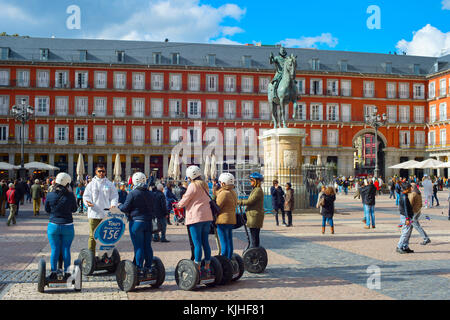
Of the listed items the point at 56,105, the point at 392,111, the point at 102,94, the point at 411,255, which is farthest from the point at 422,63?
the point at 411,255

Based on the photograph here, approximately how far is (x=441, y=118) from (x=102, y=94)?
38.4 metres

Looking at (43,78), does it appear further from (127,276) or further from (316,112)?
(127,276)

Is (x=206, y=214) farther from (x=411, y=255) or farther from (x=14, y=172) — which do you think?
(x=14, y=172)

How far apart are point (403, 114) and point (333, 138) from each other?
9.31 m

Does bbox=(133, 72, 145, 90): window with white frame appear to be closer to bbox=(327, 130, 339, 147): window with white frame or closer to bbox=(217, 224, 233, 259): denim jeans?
bbox=(327, 130, 339, 147): window with white frame

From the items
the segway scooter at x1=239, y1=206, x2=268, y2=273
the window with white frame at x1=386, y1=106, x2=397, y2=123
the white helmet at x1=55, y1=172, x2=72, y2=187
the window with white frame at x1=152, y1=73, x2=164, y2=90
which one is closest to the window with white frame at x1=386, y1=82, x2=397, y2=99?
the window with white frame at x1=386, y1=106, x2=397, y2=123

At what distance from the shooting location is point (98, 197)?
282 inches

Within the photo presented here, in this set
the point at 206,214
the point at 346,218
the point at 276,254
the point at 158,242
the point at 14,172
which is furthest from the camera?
the point at 14,172

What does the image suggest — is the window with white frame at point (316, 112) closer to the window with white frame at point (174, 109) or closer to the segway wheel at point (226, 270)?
the window with white frame at point (174, 109)

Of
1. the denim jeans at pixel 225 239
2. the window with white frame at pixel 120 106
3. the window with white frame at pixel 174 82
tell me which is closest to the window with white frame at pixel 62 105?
the window with white frame at pixel 120 106

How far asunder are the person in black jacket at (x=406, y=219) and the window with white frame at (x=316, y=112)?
147ft

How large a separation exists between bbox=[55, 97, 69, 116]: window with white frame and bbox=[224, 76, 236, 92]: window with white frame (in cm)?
1738
